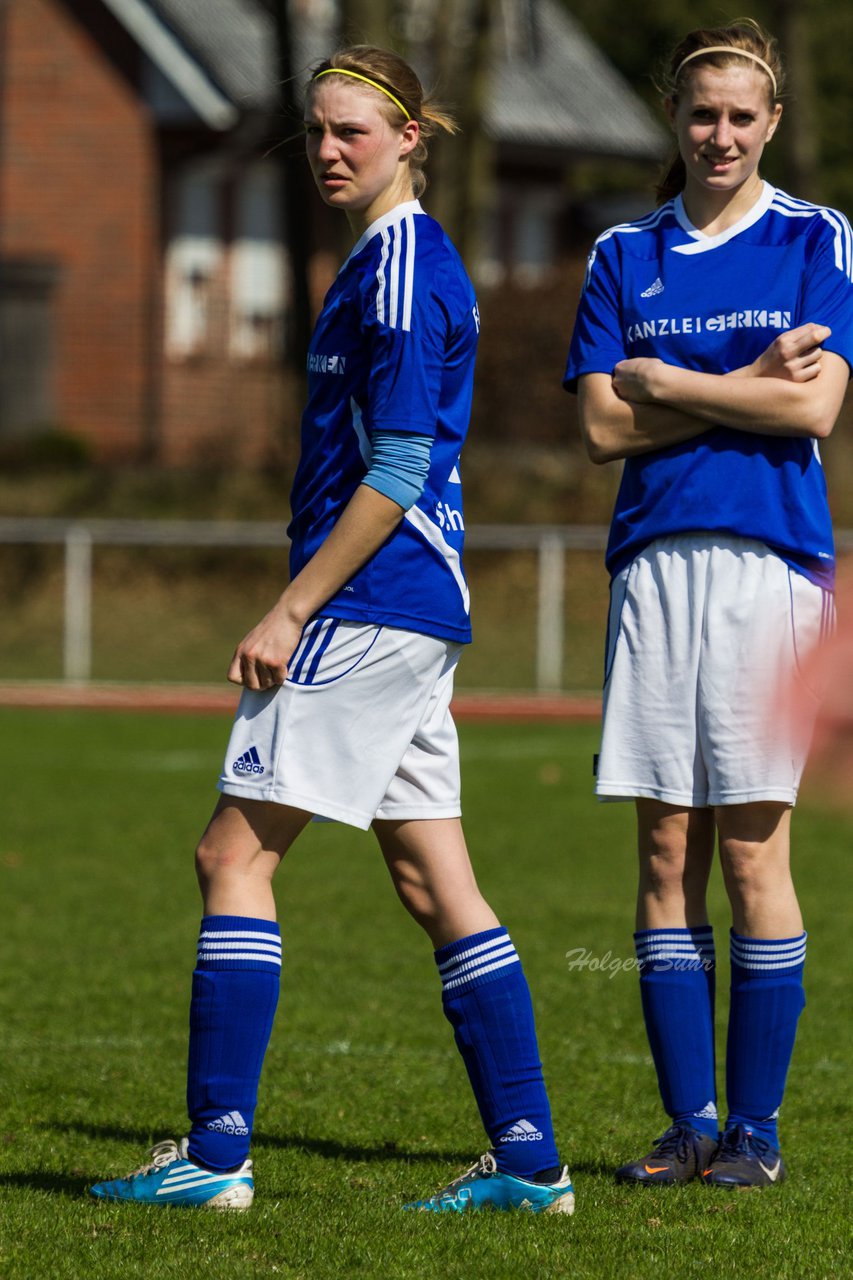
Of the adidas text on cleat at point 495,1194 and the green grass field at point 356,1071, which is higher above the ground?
the adidas text on cleat at point 495,1194

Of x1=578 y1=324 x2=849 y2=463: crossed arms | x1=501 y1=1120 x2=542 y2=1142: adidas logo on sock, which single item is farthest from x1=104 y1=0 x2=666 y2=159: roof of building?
x1=501 y1=1120 x2=542 y2=1142: adidas logo on sock

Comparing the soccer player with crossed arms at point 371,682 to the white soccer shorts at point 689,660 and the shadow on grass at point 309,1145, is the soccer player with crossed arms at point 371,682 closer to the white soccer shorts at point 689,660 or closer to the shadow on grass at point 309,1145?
the white soccer shorts at point 689,660

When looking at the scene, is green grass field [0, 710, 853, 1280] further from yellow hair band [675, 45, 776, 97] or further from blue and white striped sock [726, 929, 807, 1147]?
yellow hair band [675, 45, 776, 97]

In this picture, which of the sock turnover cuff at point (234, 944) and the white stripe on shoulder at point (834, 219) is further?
the white stripe on shoulder at point (834, 219)

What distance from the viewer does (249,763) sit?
12.7ft

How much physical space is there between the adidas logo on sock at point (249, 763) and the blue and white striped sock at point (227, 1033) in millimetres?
303

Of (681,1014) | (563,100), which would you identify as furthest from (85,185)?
(681,1014)

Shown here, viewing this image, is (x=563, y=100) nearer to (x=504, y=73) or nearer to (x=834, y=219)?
(x=504, y=73)

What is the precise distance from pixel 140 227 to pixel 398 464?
27.3 meters

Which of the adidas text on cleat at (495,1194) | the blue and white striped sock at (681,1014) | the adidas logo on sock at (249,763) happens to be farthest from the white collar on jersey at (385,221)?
the adidas text on cleat at (495,1194)

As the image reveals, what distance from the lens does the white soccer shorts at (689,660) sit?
4094 mm

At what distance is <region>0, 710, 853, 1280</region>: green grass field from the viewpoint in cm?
379

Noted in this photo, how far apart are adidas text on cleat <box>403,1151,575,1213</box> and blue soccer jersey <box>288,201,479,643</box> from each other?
1058mm

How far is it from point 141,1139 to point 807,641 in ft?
11.1
